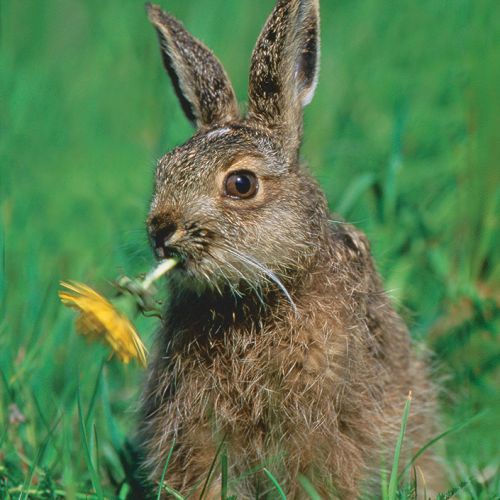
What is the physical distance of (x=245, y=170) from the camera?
11.3ft

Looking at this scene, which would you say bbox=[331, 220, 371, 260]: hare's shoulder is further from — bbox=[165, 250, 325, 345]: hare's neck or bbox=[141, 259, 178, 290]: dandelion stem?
bbox=[141, 259, 178, 290]: dandelion stem

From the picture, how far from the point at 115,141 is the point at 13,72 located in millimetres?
650

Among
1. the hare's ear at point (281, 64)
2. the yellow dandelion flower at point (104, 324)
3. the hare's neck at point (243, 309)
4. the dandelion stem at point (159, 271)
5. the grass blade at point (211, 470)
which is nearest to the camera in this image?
the yellow dandelion flower at point (104, 324)

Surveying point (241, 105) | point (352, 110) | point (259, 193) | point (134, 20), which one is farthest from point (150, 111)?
point (259, 193)

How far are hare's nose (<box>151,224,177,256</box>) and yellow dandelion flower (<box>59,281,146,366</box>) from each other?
0.23 meters

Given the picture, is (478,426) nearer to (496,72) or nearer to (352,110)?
(496,72)

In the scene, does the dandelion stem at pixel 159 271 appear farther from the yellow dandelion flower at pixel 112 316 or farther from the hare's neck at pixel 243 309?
the hare's neck at pixel 243 309

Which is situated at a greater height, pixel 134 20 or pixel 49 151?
pixel 134 20

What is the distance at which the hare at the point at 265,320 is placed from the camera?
11.1ft

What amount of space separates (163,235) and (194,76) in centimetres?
90

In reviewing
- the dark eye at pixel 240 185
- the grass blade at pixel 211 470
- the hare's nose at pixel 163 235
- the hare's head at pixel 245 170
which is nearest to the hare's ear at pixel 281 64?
the hare's head at pixel 245 170

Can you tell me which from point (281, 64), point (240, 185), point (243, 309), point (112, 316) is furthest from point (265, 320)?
point (281, 64)

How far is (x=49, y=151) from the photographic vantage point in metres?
5.86

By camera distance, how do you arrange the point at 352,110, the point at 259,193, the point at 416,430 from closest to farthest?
1. the point at 259,193
2. the point at 416,430
3. the point at 352,110
